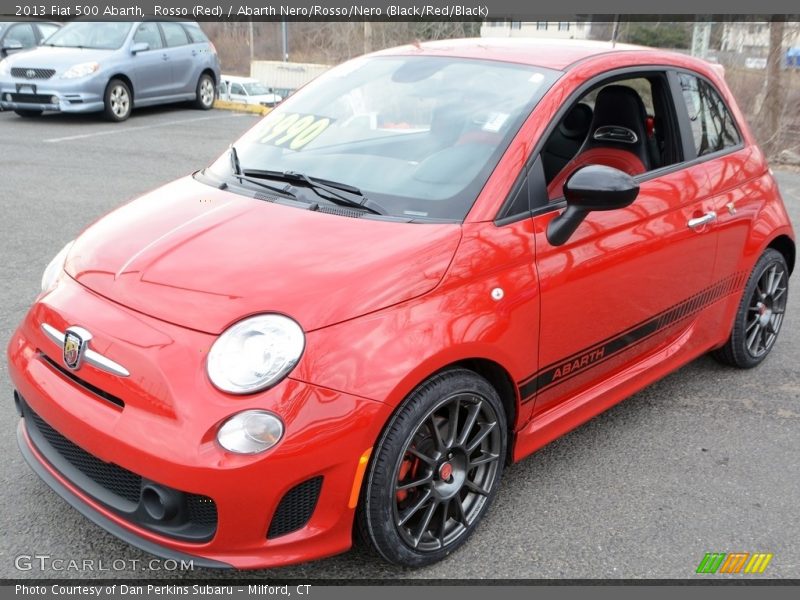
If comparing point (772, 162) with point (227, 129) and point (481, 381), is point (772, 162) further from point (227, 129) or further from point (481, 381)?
point (481, 381)

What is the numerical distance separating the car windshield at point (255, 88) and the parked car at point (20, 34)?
16.7 meters

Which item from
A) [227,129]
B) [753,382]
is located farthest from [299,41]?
[753,382]

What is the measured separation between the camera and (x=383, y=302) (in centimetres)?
260

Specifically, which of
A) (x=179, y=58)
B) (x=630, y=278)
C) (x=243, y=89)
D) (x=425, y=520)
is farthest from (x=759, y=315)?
(x=243, y=89)

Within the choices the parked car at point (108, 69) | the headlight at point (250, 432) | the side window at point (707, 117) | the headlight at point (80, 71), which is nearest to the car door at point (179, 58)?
the parked car at point (108, 69)

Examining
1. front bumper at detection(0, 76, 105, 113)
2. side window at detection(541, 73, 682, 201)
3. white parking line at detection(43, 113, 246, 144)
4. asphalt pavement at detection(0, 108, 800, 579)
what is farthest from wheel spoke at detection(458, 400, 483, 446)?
front bumper at detection(0, 76, 105, 113)

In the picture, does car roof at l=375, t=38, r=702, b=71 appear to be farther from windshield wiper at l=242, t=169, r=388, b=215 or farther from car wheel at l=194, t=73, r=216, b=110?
car wheel at l=194, t=73, r=216, b=110

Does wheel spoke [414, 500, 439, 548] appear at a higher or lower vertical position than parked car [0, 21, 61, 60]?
lower

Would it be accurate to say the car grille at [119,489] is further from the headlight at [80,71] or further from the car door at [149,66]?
the car door at [149,66]

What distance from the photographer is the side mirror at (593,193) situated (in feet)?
9.71

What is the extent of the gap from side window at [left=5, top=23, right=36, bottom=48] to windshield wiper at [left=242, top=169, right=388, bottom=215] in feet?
→ 45.4

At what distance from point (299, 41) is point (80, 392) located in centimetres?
4491

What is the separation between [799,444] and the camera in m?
3.86

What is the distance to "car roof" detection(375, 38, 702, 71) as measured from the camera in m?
3.53
